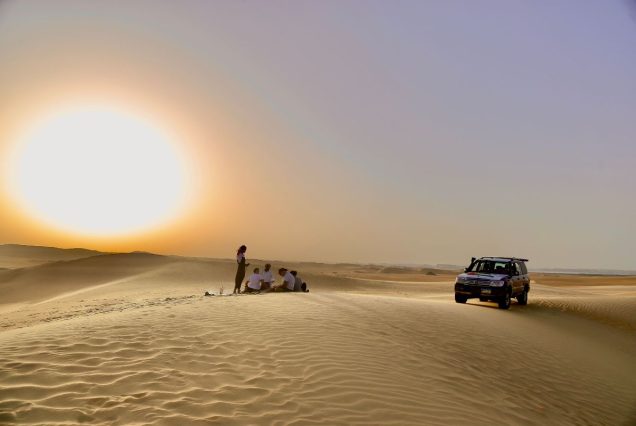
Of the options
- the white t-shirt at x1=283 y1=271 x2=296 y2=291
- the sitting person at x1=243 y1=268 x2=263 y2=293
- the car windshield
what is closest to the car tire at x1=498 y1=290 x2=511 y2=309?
the car windshield

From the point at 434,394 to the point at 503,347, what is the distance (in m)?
4.87

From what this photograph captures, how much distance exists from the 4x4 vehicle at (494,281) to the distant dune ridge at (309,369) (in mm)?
2645

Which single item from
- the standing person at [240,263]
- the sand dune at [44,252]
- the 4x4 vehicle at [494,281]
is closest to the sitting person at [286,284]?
the standing person at [240,263]

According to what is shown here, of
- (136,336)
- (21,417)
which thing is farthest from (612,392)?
(21,417)

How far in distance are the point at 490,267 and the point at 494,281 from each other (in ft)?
4.73

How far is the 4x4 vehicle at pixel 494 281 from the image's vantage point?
17.3 metres

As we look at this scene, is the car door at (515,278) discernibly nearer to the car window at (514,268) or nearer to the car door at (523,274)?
the car window at (514,268)

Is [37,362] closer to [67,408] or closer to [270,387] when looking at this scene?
[67,408]

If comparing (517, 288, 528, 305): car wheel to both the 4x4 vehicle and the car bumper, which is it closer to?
the 4x4 vehicle

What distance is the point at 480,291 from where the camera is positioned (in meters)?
17.8

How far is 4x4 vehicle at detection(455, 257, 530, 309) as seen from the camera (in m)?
17.3

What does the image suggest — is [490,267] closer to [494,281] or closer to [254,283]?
[494,281]

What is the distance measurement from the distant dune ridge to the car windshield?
3.85 metres

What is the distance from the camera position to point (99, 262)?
1829 inches
